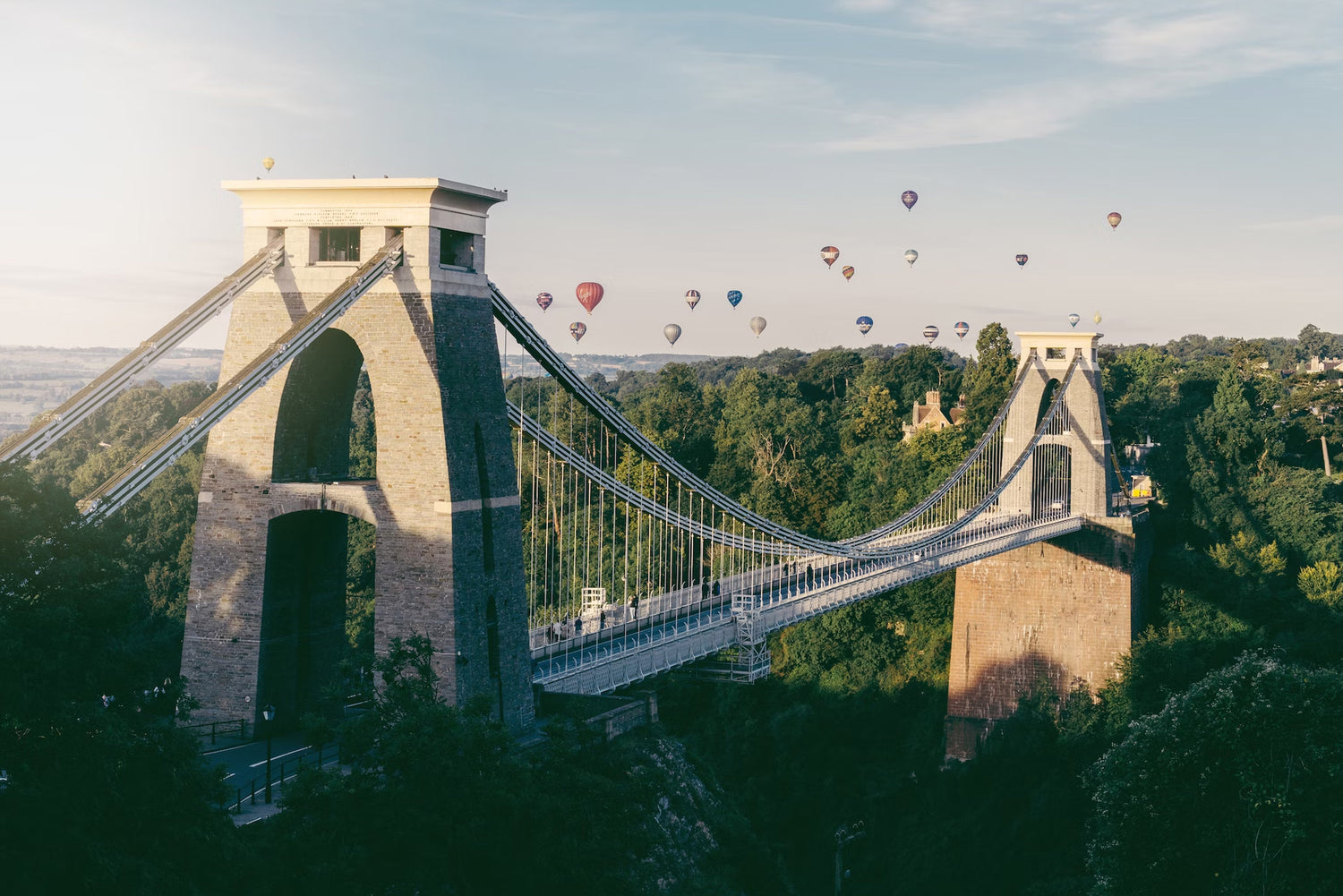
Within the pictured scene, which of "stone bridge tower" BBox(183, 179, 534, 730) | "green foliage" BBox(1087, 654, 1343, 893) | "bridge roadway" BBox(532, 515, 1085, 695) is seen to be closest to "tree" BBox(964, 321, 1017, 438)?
"bridge roadway" BBox(532, 515, 1085, 695)

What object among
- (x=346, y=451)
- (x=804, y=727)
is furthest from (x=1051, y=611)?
(x=346, y=451)

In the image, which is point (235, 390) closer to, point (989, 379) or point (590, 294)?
point (590, 294)

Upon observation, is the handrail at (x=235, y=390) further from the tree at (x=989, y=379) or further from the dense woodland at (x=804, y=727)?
the tree at (x=989, y=379)

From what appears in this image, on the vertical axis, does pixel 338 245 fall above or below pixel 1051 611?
above

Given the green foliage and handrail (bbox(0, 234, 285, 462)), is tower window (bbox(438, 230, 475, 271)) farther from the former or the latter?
the green foliage

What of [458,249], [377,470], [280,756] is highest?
[458,249]

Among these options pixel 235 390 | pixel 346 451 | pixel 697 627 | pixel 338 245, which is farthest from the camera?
pixel 697 627

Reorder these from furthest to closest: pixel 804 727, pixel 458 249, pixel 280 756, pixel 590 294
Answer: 1. pixel 804 727
2. pixel 590 294
3. pixel 458 249
4. pixel 280 756
